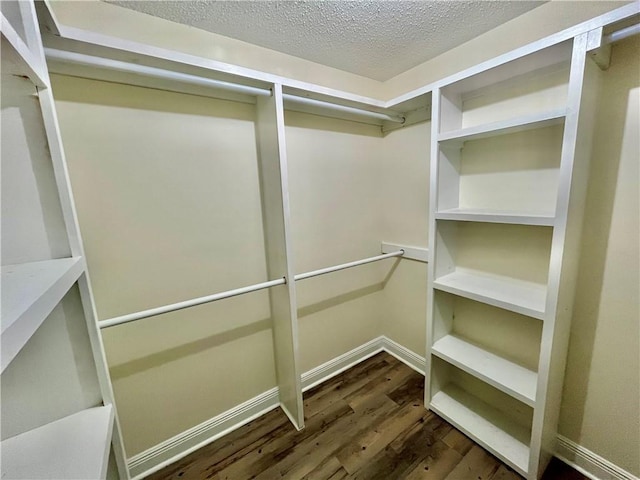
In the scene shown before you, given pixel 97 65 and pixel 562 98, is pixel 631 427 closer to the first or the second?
pixel 562 98

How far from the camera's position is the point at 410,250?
2064 millimetres

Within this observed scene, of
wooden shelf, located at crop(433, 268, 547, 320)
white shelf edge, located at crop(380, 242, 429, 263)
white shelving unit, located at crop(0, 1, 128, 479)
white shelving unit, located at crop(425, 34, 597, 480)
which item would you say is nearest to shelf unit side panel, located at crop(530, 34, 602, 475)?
white shelving unit, located at crop(425, 34, 597, 480)

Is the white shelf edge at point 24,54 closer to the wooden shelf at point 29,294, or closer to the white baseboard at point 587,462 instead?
the wooden shelf at point 29,294

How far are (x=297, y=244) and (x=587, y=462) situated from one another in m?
2.01

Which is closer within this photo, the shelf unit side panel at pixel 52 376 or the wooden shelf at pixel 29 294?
the wooden shelf at pixel 29 294

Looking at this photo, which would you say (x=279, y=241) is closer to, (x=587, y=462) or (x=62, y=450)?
(x=62, y=450)

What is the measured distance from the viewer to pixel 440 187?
157cm

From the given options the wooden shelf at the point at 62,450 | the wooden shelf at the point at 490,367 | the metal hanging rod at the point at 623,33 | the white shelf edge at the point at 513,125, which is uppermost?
the metal hanging rod at the point at 623,33

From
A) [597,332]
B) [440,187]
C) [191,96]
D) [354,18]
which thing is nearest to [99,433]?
[191,96]

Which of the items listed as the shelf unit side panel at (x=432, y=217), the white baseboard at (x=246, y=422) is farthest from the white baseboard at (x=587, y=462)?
the shelf unit side panel at (x=432, y=217)

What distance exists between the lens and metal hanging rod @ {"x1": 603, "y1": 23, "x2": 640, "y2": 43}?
926 millimetres

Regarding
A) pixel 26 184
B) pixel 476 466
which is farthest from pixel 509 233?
pixel 26 184

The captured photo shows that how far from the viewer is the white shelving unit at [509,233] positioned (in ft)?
3.66

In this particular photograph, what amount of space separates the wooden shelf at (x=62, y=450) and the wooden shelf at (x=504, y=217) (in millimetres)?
1701
